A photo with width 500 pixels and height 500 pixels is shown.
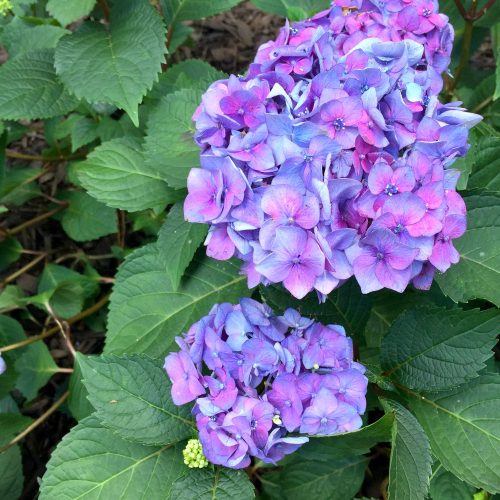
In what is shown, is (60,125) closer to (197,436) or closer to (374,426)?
(197,436)

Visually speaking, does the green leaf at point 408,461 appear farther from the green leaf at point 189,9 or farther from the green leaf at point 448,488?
the green leaf at point 189,9

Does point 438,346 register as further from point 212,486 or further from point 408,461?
point 212,486

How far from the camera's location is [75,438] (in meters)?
1.37

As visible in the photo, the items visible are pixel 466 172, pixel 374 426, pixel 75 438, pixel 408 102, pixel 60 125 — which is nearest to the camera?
pixel 374 426

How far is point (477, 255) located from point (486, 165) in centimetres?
33

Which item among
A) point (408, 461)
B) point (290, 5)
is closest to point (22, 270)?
point (290, 5)

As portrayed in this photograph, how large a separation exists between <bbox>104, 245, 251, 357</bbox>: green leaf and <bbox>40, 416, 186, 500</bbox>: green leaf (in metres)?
0.30

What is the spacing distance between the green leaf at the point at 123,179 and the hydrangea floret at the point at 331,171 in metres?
0.47

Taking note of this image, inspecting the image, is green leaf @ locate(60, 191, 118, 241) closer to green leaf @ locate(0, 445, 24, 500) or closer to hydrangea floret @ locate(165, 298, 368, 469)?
green leaf @ locate(0, 445, 24, 500)

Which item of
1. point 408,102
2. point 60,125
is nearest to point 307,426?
point 408,102

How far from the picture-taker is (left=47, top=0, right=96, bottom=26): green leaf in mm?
1665

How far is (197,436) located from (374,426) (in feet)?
1.30

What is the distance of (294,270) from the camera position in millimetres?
1142

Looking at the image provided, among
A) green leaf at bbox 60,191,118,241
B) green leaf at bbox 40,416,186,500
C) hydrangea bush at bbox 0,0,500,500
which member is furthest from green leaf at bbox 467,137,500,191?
green leaf at bbox 60,191,118,241
